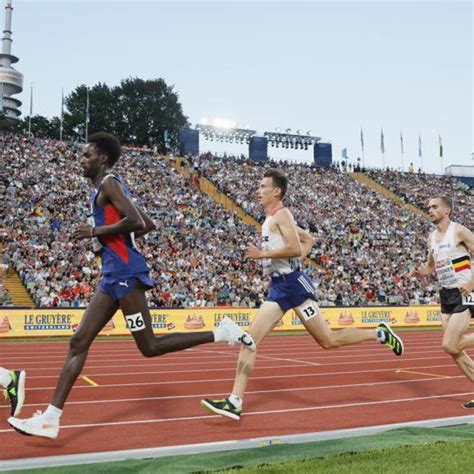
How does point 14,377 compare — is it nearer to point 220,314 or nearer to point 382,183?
point 220,314

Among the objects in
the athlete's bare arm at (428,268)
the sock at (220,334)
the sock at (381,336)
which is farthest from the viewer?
the athlete's bare arm at (428,268)

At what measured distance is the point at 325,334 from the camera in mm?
6285

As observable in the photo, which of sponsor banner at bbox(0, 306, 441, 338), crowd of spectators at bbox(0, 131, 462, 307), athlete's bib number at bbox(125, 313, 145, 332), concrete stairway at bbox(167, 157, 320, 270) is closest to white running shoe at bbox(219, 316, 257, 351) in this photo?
athlete's bib number at bbox(125, 313, 145, 332)

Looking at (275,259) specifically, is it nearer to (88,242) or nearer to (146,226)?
(146,226)

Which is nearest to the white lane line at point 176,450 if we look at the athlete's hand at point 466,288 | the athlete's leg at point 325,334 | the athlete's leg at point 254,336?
the athlete's leg at point 254,336

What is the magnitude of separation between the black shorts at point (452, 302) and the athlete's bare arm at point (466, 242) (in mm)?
125

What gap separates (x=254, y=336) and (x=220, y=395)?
100 inches

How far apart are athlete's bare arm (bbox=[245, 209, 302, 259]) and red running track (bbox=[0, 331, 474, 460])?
1.72 m

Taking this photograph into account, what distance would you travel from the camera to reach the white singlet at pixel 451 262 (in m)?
7.15

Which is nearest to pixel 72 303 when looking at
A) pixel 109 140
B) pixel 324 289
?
pixel 324 289

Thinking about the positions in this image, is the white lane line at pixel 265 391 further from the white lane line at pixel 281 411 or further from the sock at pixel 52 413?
the sock at pixel 52 413

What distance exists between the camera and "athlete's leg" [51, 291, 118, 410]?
4.99 m

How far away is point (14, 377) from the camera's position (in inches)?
203

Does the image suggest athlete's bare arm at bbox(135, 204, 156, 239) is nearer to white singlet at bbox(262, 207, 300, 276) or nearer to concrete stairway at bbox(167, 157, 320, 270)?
white singlet at bbox(262, 207, 300, 276)
